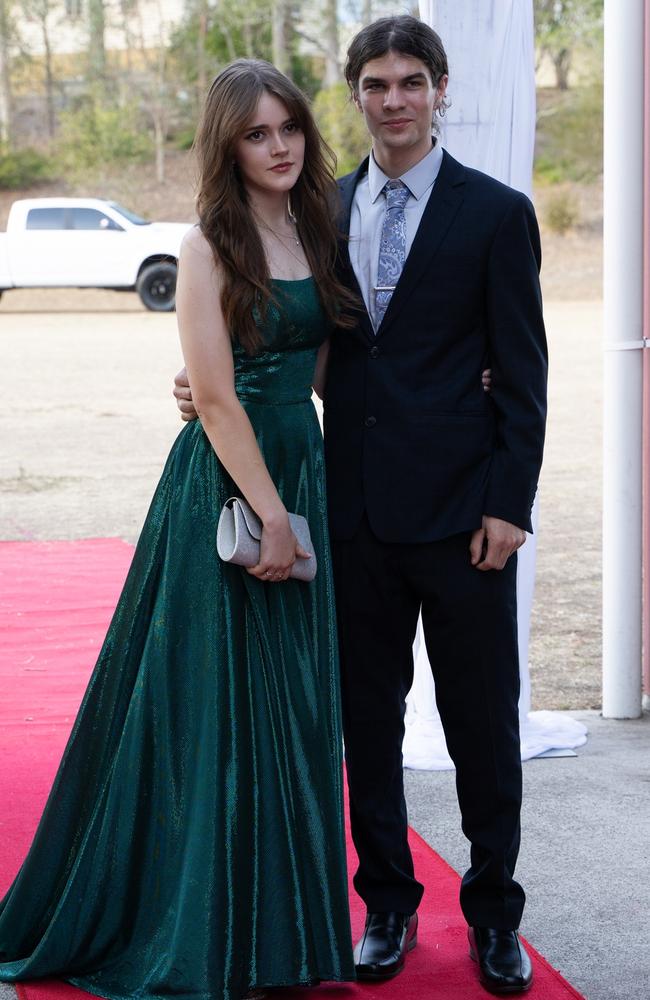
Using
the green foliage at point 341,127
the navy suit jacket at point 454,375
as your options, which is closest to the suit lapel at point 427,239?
the navy suit jacket at point 454,375

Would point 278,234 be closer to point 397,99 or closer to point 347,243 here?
point 347,243

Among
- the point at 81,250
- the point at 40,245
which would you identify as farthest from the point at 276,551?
the point at 40,245

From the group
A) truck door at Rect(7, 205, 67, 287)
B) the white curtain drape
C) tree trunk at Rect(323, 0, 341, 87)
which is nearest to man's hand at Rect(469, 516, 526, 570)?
the white curtain drape

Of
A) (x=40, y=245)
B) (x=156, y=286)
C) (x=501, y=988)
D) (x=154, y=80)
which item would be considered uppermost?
(x=154, y=80)

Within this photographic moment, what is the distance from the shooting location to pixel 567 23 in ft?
118

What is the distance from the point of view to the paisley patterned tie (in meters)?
2.85

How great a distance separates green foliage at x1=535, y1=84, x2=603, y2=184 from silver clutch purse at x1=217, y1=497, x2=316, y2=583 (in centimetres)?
3024

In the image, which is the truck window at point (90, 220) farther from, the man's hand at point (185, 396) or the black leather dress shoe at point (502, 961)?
the black leather dress shoe at point (502, 961)

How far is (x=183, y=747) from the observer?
9.37ft

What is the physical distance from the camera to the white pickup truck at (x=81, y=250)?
22453 mm

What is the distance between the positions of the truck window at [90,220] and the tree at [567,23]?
54.1ft

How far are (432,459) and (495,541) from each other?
0.69ft

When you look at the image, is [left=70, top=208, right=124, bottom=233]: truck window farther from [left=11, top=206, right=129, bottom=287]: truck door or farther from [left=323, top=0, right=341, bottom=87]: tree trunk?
[left=323, top=0, right=341, bottom=87]: tree trunk

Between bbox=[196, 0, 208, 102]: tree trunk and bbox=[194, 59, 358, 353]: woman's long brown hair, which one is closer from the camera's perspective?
bbox=[194, 59, 358, 353]: woman's long brown hair
